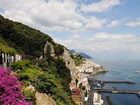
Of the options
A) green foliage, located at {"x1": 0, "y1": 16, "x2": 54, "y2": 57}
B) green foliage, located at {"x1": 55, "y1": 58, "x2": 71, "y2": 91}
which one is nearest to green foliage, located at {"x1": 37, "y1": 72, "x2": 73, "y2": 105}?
green foliage, located at {"x1": 55, "y1": 58, "x2": 71, "y2": 91}

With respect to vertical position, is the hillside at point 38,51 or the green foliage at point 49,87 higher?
the hillside at point 38,51

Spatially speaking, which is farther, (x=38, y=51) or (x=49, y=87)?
(x=38, y=51)

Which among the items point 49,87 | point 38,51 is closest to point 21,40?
point 38,51

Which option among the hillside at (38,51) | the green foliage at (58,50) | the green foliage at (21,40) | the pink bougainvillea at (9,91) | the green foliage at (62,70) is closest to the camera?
the pink bougainvillea at (9,91)

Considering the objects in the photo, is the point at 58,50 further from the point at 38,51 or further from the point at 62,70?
the point at 62,70

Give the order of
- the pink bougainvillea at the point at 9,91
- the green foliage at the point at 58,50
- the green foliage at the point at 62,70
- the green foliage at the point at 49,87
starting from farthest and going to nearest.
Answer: the green foliage at the point at 58,50, the green foliage at the point at 62,70, the green foliage at the point at 49,87, the pink bougainvillea at the point at 9,91

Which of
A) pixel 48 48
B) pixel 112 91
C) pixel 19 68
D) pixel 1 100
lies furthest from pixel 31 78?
pixel 112 91

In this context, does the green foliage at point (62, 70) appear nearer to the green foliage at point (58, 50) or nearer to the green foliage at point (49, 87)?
the green foliage at point (58, 50)

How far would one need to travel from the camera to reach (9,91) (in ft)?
63.9

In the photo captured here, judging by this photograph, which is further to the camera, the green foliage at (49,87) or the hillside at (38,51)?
the hillside at (38,51)

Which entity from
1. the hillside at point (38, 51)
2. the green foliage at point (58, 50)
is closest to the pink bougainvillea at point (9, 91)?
the hillside at point (38, 51)

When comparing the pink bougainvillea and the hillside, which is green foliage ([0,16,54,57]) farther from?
the pink bougainvillea

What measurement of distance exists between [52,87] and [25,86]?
4781 mm

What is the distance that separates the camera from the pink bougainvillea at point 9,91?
19.0m
